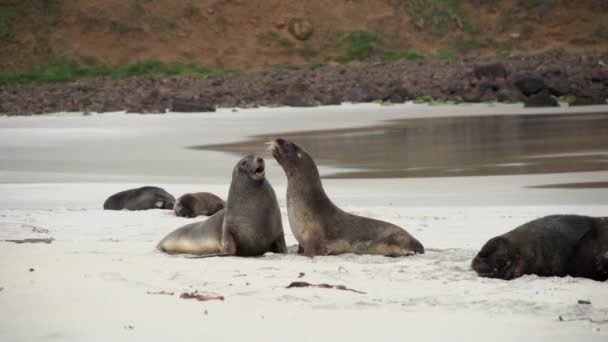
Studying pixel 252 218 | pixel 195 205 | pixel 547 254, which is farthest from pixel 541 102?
pixel 547 254

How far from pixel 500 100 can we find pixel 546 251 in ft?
97.7

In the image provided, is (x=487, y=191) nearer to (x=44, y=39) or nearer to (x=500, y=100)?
(x=500, y=100)

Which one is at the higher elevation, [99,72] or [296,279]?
[99,72]

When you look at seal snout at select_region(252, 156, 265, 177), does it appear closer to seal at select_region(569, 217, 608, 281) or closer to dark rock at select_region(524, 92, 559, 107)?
seal at select_region(569, 217, 608, 281)

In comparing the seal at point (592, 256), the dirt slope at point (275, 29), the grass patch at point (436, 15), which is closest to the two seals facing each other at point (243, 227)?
the seal at point (592, 256)

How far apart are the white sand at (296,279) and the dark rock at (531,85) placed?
70.5 feet

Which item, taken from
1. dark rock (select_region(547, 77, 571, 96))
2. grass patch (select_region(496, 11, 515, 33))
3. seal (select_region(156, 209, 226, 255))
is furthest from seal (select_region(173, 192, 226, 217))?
grass patch (select_region(496, 11, 515, 33))

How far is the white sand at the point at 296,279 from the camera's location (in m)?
6.28

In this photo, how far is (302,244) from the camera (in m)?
9.86

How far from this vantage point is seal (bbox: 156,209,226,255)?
9.98 metres

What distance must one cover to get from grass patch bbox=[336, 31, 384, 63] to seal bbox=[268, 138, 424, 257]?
50257 mm

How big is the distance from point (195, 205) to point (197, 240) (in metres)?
3.05

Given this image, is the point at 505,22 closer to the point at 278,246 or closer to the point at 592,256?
the point at 278,246

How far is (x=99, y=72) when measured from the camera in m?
55.8
